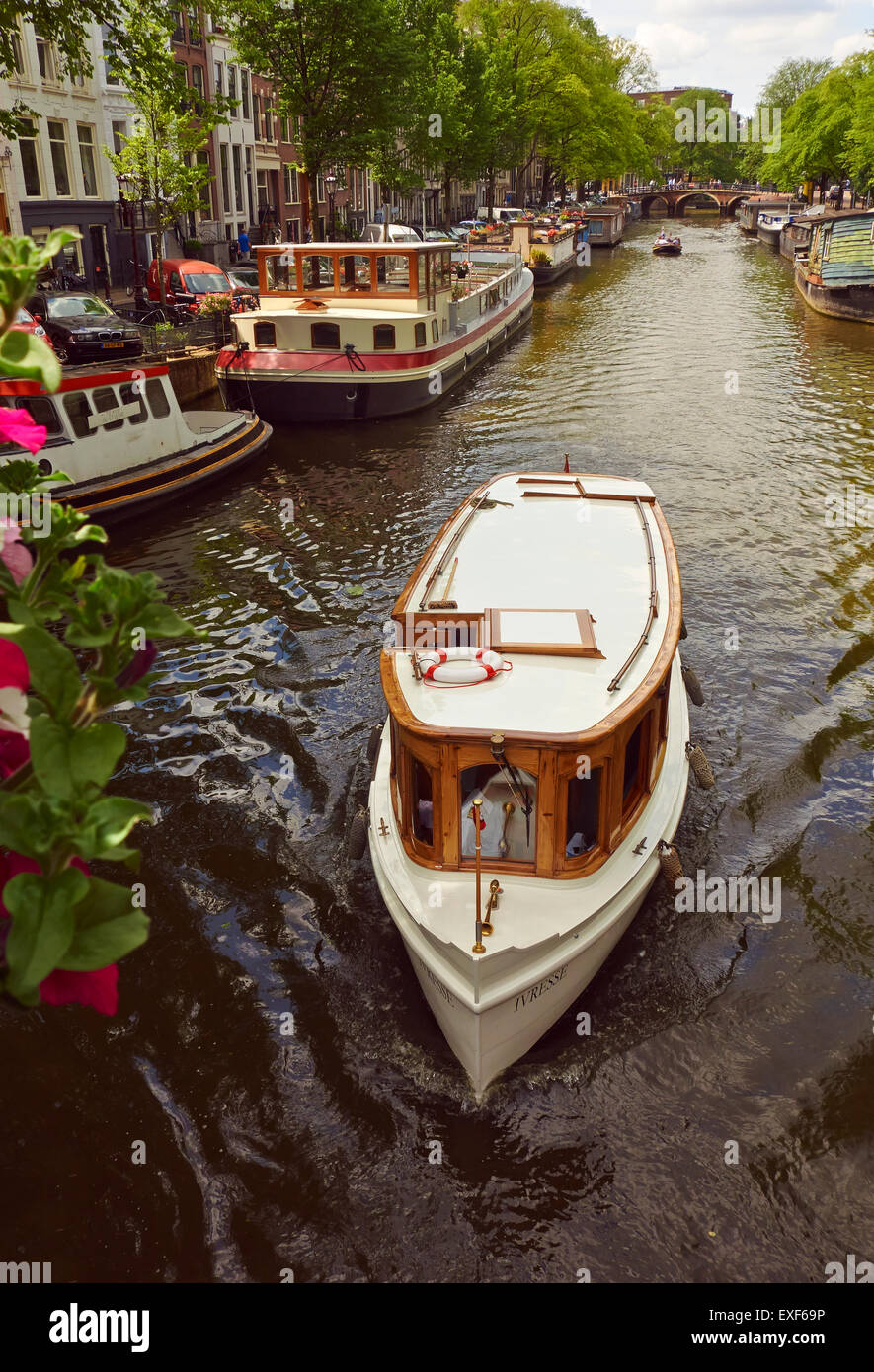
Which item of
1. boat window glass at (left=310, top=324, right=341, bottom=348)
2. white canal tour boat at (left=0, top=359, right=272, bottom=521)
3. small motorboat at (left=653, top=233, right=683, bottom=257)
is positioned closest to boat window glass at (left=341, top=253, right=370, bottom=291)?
boat window glass at (left=310, top=324, right=341, bottom=348)

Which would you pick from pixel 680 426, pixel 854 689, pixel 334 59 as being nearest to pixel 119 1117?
pixel 854 689

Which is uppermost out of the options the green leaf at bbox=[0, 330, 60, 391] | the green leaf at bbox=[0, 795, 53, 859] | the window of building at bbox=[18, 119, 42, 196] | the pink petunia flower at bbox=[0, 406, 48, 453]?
the window of building at bbox=[18, 119, 42, 196]

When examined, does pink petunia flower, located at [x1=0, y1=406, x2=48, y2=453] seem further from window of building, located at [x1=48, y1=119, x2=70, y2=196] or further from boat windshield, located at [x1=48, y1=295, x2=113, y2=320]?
window of building, located at [x1=48, y1=119, x2=70, y2=196]

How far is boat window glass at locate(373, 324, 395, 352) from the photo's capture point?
27328mm

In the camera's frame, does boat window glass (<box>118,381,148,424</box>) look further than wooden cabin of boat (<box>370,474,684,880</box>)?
Yes

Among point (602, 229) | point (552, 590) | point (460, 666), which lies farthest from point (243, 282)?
point (602, 229)

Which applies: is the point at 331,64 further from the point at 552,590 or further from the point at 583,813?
the point at 583,813

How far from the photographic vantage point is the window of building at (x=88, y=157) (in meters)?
40.4

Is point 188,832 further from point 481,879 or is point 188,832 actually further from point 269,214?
point 269,214

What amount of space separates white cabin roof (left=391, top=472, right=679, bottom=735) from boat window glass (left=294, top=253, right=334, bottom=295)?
16600 millimetres

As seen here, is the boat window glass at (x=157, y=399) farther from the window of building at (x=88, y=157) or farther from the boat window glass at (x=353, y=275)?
the window of building at (x=88, y=157)

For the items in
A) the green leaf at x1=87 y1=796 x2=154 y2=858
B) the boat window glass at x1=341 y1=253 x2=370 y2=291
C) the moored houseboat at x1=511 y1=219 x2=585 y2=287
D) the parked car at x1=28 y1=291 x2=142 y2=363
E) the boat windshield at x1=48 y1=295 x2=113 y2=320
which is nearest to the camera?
the green leaf at x1=87 y1=796 x2=154 y2=858

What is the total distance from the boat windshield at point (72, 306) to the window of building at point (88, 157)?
49.8ft

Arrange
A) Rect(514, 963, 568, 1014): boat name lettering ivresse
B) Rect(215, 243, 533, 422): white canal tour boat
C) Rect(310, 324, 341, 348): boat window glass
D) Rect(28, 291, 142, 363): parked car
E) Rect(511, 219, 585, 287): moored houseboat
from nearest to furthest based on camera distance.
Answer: Rect(514, 963, 568, 1014): boat name lettering ivresse → Rect(28, 291, 142, 363): parked car → Rect(215, 243, 533, 422): white canal tour boat → Rect(310, 324, 341, 348): boat window glass → Rect(511, 219, 585, 287): moored houseboat
